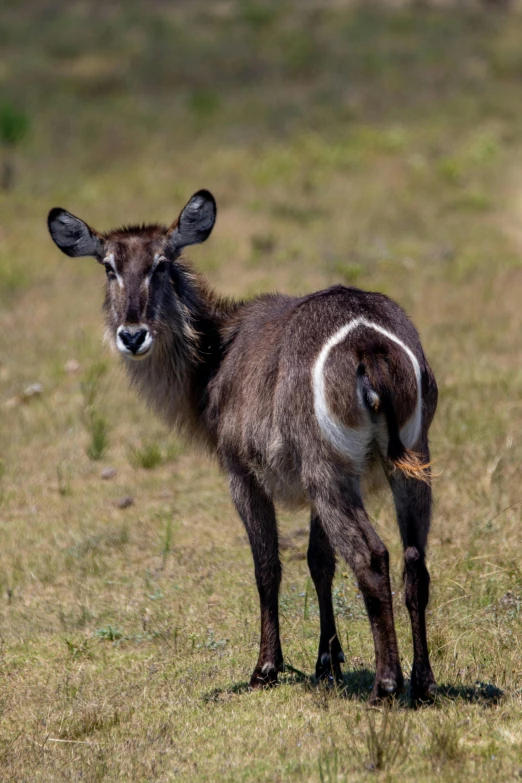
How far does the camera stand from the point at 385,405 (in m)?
4.12

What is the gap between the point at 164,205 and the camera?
17.0m

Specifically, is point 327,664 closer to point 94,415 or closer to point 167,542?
point 167,542

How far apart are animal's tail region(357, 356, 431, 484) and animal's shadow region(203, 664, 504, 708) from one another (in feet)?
3.10

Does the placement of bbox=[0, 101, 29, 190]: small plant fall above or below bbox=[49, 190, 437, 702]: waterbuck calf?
above

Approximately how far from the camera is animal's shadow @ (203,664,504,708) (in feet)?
Answer: 14.0

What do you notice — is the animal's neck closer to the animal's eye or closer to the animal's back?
the animal's eye

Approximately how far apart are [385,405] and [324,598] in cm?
139

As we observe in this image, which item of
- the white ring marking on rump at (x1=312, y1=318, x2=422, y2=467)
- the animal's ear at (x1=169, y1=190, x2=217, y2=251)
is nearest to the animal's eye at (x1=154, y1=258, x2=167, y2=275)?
the animal's ear at (x1=169, y1=190, x2=217, y2=251)

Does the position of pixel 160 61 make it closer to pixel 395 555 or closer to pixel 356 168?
pixel 356 168

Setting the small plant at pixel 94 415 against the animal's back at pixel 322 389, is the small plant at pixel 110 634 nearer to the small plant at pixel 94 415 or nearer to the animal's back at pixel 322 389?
the animal's back at pixel 322 389

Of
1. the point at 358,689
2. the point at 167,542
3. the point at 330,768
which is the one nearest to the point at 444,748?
the point at 330,768

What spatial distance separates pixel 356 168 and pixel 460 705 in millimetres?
15613

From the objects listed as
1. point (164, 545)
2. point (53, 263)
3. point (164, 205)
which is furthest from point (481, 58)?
point (164, 545)

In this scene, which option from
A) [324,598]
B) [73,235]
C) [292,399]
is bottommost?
[324,598]
